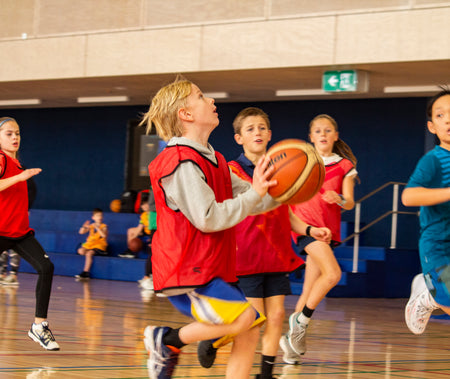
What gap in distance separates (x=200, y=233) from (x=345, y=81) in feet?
24.5

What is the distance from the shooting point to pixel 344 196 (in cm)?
505

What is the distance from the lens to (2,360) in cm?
407

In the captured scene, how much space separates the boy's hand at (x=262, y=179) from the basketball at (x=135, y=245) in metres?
8.84

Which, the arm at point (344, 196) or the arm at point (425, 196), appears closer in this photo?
the arm at point (425, 196)

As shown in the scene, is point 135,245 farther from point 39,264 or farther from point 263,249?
point 263,249

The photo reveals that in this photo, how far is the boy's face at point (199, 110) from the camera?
2.89 metres

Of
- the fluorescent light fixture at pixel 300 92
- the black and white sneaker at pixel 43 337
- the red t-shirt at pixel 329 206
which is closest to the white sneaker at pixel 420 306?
the red t-shirt at pixel 329 206

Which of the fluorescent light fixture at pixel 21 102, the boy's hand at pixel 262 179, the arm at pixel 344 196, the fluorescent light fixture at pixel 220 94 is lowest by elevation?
the arm at pixel 344 196

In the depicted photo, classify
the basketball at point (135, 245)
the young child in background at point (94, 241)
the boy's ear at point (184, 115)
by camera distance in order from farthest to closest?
1. the young child in background at point (94, 241)
2. the basketball at point (135, 245)
3. the boy's ear at point (184, 115)

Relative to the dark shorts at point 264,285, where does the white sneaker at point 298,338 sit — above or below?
below

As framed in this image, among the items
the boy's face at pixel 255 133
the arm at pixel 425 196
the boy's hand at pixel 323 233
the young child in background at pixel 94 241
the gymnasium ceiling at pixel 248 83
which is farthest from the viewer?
the young child in background at pixel 94 241

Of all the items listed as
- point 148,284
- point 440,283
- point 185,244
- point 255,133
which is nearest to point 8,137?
point 255,133

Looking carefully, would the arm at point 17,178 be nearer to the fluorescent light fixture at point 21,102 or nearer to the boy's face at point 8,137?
the boy's face at point 8,137

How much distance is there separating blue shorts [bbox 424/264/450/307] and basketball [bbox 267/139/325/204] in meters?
0.78
